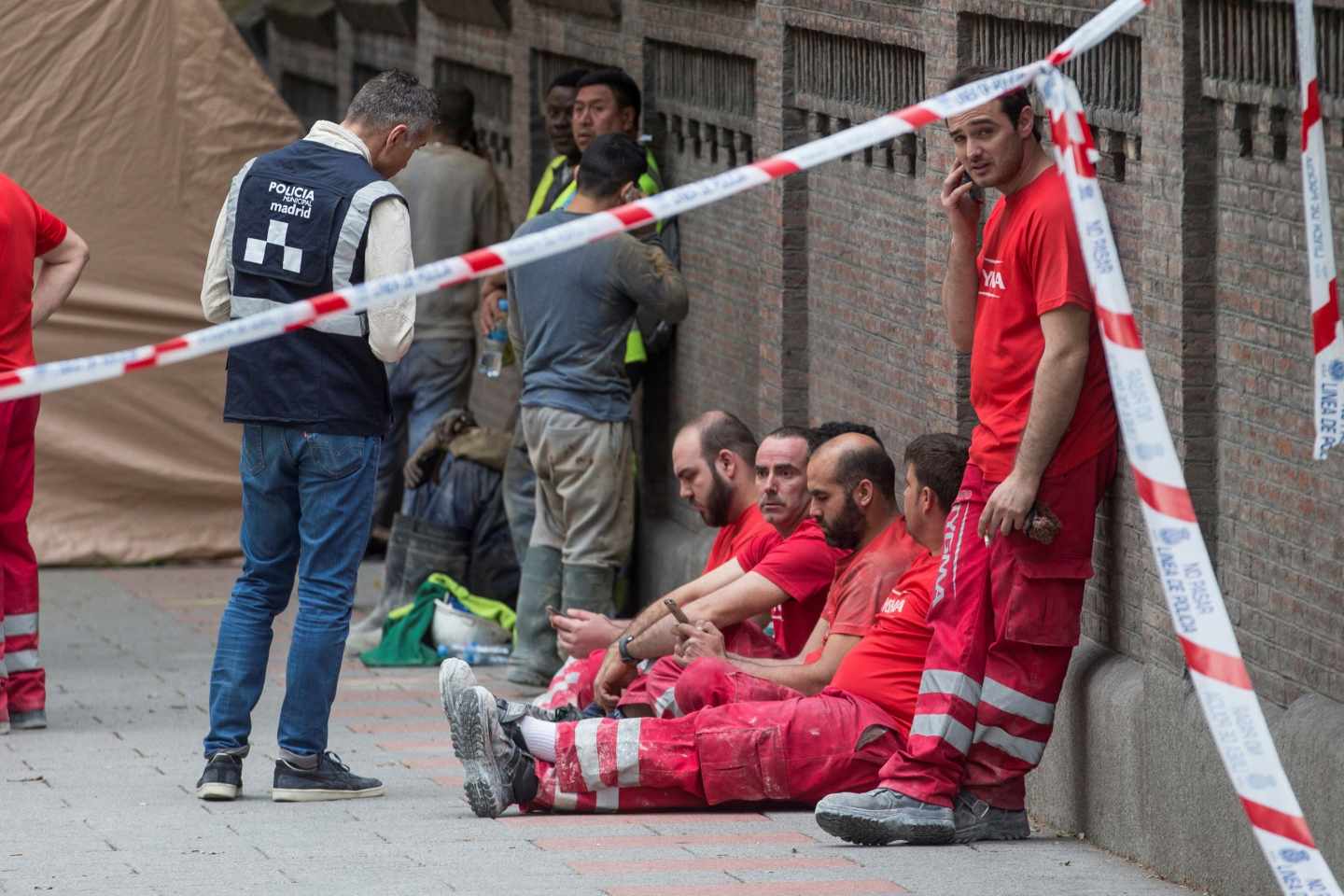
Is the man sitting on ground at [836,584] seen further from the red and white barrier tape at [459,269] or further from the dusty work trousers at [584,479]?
the red and white barrier tape at [459,269]

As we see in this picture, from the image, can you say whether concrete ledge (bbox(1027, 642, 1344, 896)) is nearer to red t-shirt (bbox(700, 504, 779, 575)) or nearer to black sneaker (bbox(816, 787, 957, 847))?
black sneaker (bbox(816, 787, 957, 847))

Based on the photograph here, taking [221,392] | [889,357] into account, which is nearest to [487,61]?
[221,392]

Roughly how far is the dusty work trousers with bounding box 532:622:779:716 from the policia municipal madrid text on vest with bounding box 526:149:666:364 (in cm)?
164

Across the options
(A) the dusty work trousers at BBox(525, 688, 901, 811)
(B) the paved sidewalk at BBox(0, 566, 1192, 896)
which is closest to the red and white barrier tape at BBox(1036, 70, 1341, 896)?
(B) the paved sidewalk at BBox(0, 566, 1192, 896)

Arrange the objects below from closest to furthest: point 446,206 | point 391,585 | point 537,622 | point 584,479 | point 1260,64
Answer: point 1260,64, point 584,479, point 537,622, point 391,585, point 446,206

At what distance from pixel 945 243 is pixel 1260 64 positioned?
1.75 m

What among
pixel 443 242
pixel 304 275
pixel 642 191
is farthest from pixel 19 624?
pixel 443 242

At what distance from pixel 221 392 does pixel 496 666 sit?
9.97ft

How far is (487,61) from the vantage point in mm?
11844

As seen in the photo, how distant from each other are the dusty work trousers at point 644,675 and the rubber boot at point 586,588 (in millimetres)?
940

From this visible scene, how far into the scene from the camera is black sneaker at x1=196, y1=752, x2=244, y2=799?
6367 mm

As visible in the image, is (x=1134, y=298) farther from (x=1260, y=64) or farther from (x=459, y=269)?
(x=459, y=269)

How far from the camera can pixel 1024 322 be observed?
552 centimetres

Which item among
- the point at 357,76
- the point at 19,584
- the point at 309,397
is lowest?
the point at 19,584
